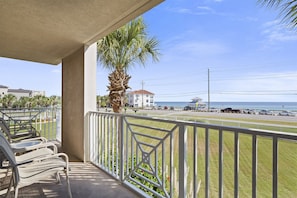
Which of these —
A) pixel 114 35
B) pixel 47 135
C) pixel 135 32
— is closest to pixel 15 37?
pixel 114 35

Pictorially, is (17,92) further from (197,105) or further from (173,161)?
(197,105)

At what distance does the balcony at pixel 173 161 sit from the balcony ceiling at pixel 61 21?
1392mm

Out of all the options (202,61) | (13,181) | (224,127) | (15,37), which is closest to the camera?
(224,127)

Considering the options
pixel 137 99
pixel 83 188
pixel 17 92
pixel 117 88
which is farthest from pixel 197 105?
pixel 83 188

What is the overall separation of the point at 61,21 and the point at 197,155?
260 centimetres

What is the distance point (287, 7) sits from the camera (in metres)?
2.02

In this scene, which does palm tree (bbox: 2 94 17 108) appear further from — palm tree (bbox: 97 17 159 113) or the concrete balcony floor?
the concrete balcony floor

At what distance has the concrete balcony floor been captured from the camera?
2.54 meters

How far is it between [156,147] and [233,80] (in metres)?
36.8

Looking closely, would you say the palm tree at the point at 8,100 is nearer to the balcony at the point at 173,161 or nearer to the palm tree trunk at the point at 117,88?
the palm tree trunk at the point at 117,88

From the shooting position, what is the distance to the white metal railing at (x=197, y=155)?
4.87 ft

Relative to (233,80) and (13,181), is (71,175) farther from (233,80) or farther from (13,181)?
(233,80)

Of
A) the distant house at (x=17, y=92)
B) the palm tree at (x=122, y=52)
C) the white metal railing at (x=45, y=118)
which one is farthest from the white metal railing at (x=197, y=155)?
the distant house at (x=17, y=92)

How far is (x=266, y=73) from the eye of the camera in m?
29.0
